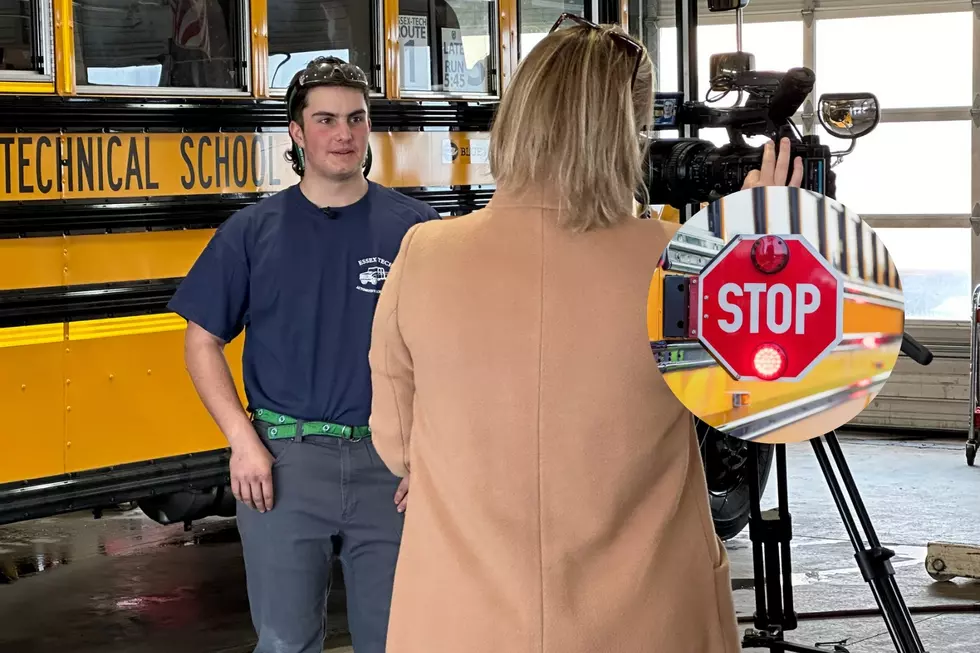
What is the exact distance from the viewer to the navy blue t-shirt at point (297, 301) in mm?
2516

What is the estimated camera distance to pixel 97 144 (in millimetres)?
3607

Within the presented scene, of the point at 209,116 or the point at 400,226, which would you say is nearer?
the point at 400,226

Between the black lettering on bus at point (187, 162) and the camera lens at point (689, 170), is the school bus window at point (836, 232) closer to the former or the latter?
the camera lens at point (689, 170)

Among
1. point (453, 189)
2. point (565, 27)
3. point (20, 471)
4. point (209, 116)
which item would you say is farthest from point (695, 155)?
point (565, 27)

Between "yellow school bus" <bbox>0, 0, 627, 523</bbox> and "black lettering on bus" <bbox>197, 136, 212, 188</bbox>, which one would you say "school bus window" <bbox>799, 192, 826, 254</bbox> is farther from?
"black lettering on bus" <bbox>197, 136, 212, 188</bbox>

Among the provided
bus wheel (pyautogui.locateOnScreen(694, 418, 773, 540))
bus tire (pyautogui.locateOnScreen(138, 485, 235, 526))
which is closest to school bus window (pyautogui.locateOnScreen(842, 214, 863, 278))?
bus tire (pyautogui.locateOnScreen(138, 485, 235, 526))

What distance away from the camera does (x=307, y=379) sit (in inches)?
98.9

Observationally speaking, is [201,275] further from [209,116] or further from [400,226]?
[209,116]

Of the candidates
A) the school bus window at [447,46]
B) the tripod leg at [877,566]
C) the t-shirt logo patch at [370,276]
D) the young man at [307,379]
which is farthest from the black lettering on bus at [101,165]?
the tripod leg at [877,566]

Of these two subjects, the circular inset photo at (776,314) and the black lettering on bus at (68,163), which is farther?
the black lettering on bus at (68,163)

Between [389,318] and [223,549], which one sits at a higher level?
[389,318]

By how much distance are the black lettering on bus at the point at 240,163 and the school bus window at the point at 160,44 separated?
0.15 m

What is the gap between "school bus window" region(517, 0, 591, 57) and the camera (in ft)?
15.4

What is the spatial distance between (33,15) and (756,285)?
260 cm
